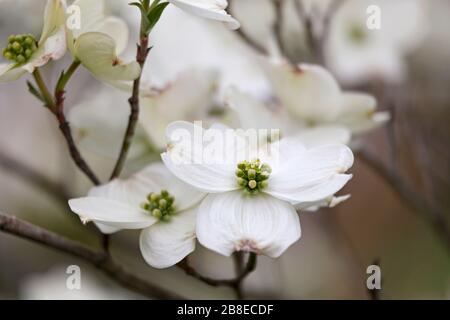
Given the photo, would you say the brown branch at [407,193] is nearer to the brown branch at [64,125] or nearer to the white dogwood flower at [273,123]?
the white dogwood flower at [273,123]

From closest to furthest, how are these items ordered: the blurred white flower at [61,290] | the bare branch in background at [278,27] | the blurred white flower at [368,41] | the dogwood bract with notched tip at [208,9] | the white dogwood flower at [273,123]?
the dogwood bract with notched tip at [208,9] → the white dogwood flower at [273,123] → the bare branch in background at [278,27] → the blurred white flower at [61,290] → the blurred white flower at [368,41]

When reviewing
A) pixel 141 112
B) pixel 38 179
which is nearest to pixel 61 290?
pixel 38 179

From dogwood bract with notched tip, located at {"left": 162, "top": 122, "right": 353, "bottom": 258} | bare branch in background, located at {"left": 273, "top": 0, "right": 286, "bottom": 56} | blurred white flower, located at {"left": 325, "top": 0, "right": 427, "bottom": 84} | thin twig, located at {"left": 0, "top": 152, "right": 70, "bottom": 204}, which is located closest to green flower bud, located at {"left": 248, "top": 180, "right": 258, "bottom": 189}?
dogwood bract with notched tip, located at {"left": 162, "top": 122, "right": 353, "bottom": 258}

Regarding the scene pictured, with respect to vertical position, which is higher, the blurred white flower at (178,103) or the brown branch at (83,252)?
the blurred white flower at (178,103)

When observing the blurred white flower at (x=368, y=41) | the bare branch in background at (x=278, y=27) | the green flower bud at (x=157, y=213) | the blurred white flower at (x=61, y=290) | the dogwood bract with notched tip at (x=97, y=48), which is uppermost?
the blurred white flower at (x=368, y=41)

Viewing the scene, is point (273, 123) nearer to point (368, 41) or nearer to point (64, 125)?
point (64, 125)

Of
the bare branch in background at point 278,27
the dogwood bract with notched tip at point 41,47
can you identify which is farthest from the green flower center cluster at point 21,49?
the bare branch in background at point 278,27

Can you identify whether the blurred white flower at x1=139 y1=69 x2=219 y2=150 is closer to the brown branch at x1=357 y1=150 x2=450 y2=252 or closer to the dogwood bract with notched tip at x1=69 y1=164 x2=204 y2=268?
the dogwood bract with notched tip at x1=69 y1=164 x2=204 y2=268
